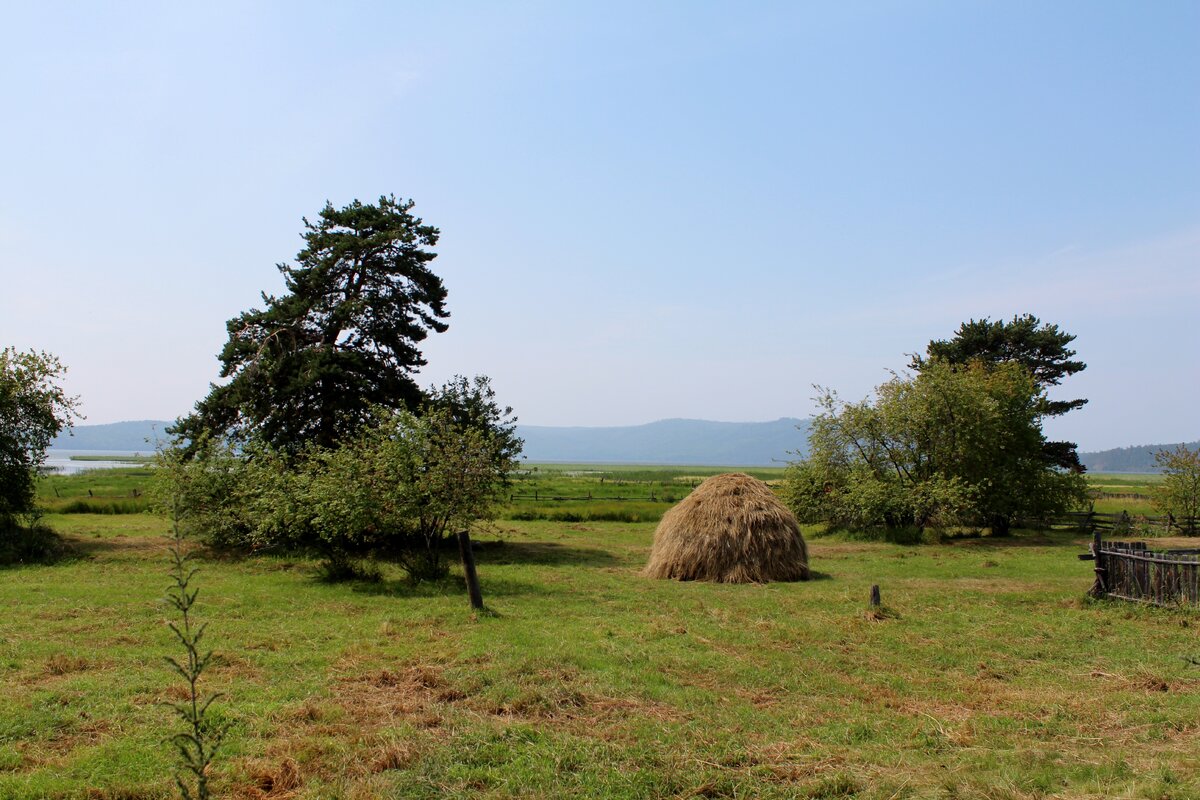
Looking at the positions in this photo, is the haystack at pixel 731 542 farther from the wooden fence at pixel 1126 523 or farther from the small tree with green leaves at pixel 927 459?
the wooden fence at pixel 1126 523

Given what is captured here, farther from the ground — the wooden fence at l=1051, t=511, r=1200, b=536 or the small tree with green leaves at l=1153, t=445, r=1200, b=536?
the small tree with green leaves at l=1153, t=445, r=1200, b=536

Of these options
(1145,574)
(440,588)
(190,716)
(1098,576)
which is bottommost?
(440,588)

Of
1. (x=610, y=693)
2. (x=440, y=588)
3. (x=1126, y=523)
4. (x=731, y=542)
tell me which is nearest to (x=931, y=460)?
(x=1126, y=523)

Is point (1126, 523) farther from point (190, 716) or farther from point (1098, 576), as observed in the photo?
point (190, 716)

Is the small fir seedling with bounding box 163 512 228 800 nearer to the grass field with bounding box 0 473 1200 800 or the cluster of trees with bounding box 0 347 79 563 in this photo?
the grass field with bounding box 0 473 1200 800

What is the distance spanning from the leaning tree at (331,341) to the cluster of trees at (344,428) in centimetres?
4

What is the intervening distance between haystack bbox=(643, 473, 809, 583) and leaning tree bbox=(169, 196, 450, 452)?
926 centimetres

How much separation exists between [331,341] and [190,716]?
22.1 meters

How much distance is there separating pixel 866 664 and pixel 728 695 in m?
2.62

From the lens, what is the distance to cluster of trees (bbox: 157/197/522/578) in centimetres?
1723

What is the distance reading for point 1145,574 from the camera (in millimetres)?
13680

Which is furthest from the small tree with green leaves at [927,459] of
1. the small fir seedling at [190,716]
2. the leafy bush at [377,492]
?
the small fir seedling at [190,716]

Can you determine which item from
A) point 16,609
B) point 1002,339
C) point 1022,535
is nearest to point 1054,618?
point 16,609

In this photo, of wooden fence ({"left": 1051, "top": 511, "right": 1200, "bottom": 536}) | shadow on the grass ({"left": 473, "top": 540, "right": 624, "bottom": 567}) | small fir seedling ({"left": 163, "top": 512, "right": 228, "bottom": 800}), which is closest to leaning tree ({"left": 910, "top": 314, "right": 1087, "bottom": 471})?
wooden fence ({"left": 1051, "top": 511, "right": 1200, "bottom": 536})
